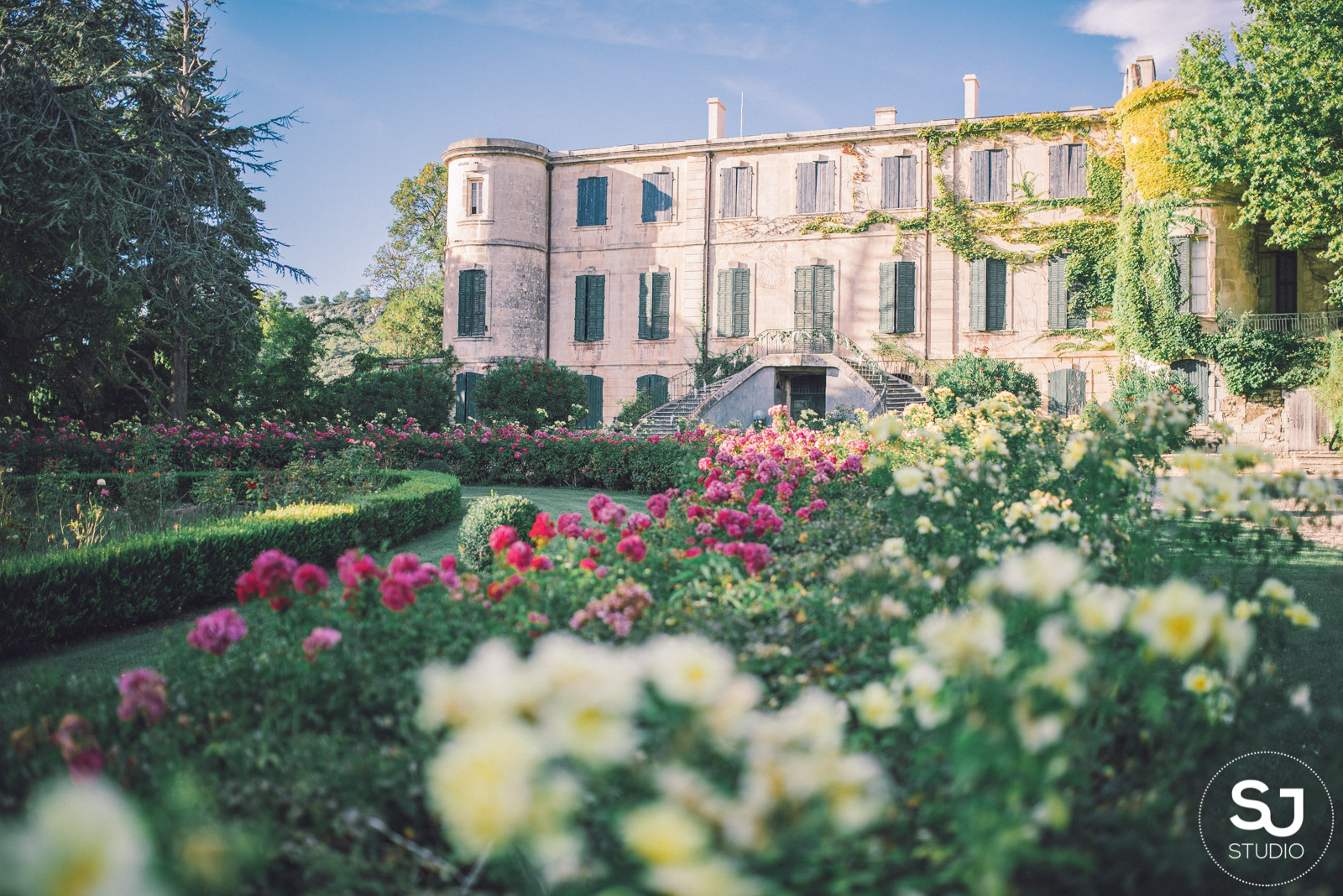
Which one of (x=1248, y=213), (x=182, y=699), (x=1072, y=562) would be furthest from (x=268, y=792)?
(x=1248, y=213)

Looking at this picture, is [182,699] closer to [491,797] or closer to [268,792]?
[268,792]

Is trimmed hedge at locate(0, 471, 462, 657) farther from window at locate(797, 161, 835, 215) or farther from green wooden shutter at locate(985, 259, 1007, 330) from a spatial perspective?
green wooden shutter at locate(985, 259, 1007, 330)

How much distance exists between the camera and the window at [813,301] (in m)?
21.2

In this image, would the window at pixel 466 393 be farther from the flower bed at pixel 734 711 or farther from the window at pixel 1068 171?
the flower bed at pixel 734 711

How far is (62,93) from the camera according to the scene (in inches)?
502

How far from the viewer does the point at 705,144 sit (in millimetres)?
21969

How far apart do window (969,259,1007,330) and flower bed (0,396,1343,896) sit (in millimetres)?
16532

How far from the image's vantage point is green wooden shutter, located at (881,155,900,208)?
68.5 feet

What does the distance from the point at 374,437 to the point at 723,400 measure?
26.4 ft

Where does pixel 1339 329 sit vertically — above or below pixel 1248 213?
below

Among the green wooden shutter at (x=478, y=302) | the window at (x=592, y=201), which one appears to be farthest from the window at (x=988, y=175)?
the green wooden shutter at (x=478, y=302)

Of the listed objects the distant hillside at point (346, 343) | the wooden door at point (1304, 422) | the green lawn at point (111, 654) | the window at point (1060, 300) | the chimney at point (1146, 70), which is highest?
the chimney at point (1146, 70)

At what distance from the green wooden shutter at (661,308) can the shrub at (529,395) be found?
5.02 metres

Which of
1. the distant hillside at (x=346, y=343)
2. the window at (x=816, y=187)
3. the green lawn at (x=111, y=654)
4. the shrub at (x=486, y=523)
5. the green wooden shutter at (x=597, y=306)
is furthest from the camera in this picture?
the distant hillside at (x=346, y=343)
